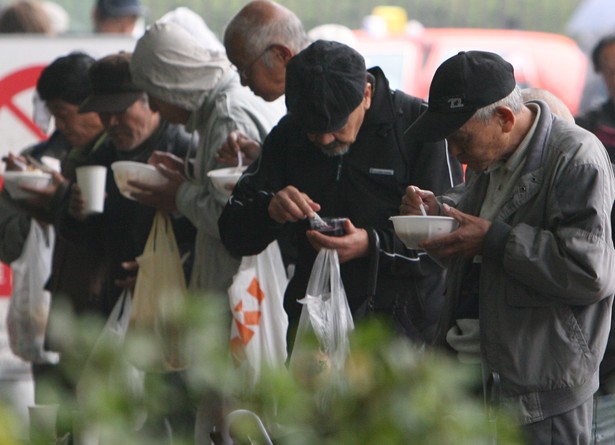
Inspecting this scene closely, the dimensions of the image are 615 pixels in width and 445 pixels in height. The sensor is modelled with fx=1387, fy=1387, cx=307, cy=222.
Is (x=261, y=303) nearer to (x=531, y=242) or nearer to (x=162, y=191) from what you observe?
(x=162, y=191)

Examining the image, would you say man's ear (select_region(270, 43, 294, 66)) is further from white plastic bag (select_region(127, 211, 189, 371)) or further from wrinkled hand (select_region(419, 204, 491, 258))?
wrinkled hand (select_region(419, 204, 491, 258))

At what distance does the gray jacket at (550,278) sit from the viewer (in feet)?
10.6

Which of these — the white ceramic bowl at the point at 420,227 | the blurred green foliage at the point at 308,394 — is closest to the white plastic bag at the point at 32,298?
the white ceramic bowl at the point at 420,227

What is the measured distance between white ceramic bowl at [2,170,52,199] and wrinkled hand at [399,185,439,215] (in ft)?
8.25

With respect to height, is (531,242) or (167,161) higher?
(531,242)

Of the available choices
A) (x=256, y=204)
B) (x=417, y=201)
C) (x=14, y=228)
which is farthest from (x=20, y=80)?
A: (x=417, y=201)

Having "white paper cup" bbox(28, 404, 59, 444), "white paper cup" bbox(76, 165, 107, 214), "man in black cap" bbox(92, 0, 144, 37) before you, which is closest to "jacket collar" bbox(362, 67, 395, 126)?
"white paper cup" bbox(76, 165, 107, 214)

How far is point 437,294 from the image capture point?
4.09m

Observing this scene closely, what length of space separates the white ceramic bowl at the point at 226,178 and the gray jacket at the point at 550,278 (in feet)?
4.25

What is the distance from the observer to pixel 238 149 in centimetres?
459

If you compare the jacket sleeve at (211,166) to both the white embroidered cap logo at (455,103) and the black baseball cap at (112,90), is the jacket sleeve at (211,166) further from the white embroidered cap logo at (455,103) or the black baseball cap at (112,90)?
the white embroidered cap logo at (455,103)

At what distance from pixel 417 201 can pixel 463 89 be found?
384mm

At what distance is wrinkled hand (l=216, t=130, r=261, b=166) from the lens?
4.60 metres

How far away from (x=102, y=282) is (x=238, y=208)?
1.70m
